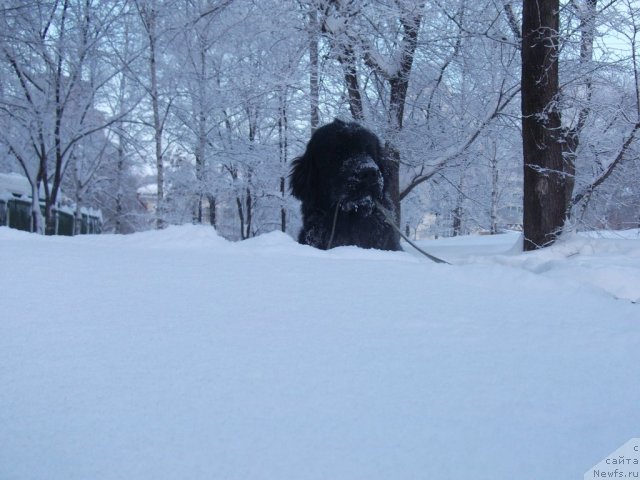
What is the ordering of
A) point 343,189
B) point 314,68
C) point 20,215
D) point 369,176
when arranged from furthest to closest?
1. point 20,215
2. point 314,68
3. point 343,189
4. point 369,176

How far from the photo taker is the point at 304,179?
5730mm

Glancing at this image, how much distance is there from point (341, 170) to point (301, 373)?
3950 millimetres

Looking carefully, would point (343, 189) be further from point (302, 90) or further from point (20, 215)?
point (20, 215)

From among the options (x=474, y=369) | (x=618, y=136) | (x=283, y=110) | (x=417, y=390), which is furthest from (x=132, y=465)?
(x=283, y=110)

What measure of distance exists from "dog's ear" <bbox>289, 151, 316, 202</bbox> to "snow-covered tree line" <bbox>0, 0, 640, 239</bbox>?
2.58 metres

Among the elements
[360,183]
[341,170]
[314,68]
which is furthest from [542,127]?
[314,68]

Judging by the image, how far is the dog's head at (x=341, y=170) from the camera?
5.15m

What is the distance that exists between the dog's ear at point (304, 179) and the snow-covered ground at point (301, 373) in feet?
10.4

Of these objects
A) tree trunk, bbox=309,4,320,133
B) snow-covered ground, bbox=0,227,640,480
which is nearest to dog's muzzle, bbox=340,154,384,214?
snow-covered ground, bbox=0,227,640,480

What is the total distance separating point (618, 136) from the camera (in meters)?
6.72

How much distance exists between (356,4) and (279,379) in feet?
26.0

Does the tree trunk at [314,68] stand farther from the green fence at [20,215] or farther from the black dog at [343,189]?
the green fence at [20,215]

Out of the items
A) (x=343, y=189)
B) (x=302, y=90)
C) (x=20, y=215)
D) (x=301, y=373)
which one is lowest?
(x=301, y=373)

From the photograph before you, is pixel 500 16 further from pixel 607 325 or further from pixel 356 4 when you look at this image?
pixel 607 325
